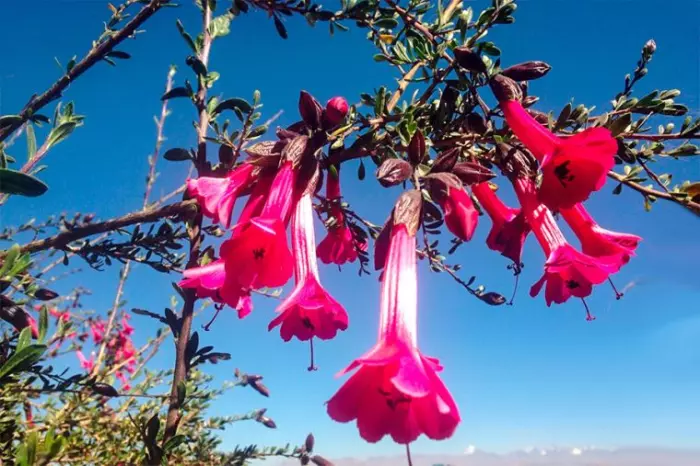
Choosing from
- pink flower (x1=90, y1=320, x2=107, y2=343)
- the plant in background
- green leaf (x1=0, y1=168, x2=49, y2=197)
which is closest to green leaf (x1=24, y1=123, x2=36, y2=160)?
the plant in background

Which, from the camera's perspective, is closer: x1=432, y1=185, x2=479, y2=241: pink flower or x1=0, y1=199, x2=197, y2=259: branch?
x1=432, y1=185, x2=479, y2=241: pink flower

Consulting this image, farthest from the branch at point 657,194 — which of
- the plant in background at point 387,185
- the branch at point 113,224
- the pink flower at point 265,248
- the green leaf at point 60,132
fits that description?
the green leaf at point 60,132

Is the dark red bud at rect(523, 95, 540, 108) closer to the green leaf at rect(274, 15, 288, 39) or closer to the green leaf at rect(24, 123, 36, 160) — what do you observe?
the green leaf at rect(274, 15, 288, 39)

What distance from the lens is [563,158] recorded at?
3.32 ft

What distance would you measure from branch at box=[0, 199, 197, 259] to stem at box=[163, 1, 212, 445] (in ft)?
0.22

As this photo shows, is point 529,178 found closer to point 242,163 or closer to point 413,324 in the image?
point 413,324

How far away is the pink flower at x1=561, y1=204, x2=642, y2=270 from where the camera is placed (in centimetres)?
112

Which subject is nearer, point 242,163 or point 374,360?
point 374,360

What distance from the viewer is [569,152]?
1011mm

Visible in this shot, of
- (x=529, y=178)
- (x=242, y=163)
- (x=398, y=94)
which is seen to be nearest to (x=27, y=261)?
(x=242, y=163)

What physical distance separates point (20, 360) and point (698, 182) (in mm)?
1390

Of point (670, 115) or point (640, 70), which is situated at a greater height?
point (640, 70)

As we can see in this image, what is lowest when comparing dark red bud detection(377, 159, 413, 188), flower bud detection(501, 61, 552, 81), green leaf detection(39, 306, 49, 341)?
green leaf detection(39, 306, 49, 341)

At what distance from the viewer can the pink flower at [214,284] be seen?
1117mm
